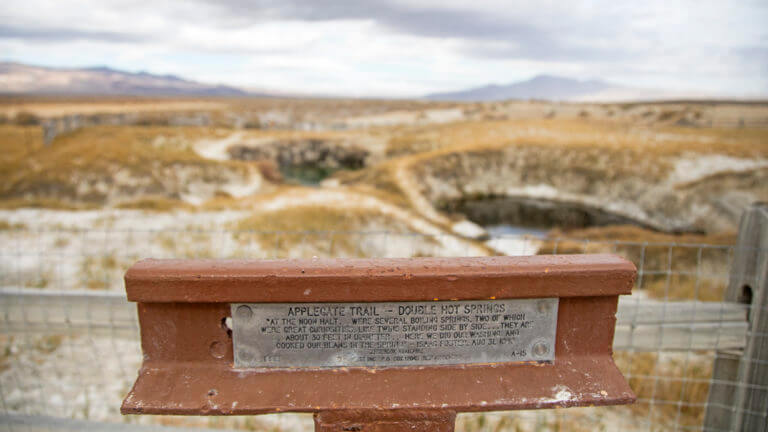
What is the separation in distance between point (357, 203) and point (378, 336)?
65.8 ft

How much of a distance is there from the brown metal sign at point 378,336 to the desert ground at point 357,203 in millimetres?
1419

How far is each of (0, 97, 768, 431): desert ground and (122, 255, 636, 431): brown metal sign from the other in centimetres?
142

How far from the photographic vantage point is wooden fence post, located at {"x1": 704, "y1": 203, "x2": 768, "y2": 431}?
3.88 meters

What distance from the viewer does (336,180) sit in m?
34.8

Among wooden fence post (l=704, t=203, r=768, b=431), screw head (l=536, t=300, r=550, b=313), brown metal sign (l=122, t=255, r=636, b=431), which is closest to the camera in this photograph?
brown metal sign (l=122, t=255, r=636, b=431)

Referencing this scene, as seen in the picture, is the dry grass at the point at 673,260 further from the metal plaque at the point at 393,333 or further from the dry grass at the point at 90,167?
the dry grass at the point at 90,167

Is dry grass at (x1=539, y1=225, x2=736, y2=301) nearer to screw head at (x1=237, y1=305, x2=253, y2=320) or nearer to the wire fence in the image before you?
the wire fence

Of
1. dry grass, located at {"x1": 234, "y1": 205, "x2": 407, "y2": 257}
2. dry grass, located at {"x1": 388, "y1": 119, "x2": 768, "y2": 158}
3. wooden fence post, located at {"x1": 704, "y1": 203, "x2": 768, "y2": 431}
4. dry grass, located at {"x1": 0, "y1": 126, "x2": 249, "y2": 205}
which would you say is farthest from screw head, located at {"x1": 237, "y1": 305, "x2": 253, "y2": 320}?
dry grass, located at {"x1": 388, "y1": 119, "x2": 768, "y2": 158}

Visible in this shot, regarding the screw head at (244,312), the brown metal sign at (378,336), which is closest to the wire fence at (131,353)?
the brown metal sign at (378,336)

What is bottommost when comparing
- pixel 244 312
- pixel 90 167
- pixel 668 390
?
pixel 668 390

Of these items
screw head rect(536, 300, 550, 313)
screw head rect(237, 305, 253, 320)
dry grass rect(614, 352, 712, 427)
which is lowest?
dry grass rect(614, 352, 712, 427)

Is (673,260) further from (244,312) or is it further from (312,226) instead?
(244,312)

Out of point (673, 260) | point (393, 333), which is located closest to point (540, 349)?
point (393, 333)

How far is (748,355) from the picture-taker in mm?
3953
